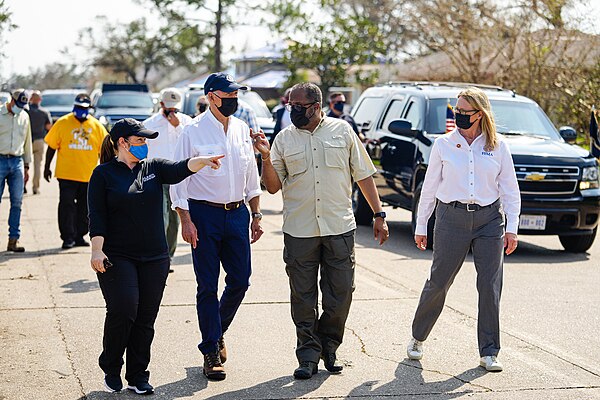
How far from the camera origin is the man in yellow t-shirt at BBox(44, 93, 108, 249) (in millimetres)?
12445

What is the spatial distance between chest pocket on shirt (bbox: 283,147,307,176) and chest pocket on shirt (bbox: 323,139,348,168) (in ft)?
0.50

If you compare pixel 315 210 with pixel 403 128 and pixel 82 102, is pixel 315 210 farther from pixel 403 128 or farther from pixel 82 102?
pixel 403 128

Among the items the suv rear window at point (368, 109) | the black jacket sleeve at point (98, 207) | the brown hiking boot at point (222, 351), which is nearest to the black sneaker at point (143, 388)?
the brown hiking boot at point (222, 351)

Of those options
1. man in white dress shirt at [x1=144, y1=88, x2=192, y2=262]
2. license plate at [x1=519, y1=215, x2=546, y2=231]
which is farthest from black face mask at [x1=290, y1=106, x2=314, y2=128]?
license plate at [x1=519, y1=215, x2=546, y2=231]

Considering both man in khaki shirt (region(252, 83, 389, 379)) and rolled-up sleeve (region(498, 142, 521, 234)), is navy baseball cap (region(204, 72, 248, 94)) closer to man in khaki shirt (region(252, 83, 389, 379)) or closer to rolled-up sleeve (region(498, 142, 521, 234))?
man in khaki shirt (region(252, 83, 389, 379))

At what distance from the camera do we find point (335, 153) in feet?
23.1

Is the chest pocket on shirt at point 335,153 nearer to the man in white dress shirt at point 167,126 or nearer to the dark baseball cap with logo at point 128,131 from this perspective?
the dark baseball cap with logo at point 128,131

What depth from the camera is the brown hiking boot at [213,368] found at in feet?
22.7

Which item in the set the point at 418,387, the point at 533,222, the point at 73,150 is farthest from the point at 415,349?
the point at 73,150

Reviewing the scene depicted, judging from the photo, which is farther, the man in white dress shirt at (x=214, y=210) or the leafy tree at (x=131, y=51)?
the leafy tree at (x=131, y=51)

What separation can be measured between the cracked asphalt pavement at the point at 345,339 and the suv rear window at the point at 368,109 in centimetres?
354

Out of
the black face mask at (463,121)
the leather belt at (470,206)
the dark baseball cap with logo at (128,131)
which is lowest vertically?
the leather belt at (470,206)

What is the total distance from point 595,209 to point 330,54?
2259 centimetres

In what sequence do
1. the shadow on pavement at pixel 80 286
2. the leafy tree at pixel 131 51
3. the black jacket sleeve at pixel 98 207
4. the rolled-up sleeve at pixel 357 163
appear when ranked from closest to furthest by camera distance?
the black jacket sleeve at pixel 98 207 → the rolled-up sleeve at pixel 357 163 → the shadow on pavement at pixel 80 286 → the leafy tree at pixel 131 51
